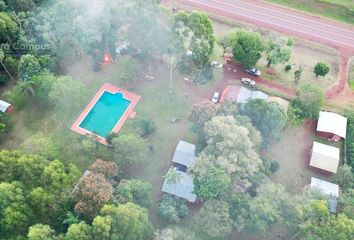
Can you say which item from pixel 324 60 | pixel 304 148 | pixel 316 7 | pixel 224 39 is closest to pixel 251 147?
pixel 304 148

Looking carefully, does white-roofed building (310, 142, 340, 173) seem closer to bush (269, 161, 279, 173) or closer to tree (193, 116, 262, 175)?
bush (269, 161, 279, 173)

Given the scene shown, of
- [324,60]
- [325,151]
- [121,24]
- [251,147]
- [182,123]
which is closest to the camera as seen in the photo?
[251,147]

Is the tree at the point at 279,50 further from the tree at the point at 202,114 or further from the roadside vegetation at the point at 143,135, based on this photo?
the tree at the point at 202,114

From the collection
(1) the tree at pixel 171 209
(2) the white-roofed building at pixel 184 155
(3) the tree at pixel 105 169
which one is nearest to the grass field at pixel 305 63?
(2) the white-roofed building at pixel 184 155

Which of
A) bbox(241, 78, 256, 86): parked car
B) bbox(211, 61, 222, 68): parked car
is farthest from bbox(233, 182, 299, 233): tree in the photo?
bbox(211, 61, 222, 68): parked car

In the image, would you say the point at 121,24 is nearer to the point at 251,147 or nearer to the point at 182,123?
the point at 182,123

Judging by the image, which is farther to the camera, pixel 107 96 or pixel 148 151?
pixel 107 96

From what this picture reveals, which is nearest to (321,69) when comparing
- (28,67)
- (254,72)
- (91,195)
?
(254,72)
